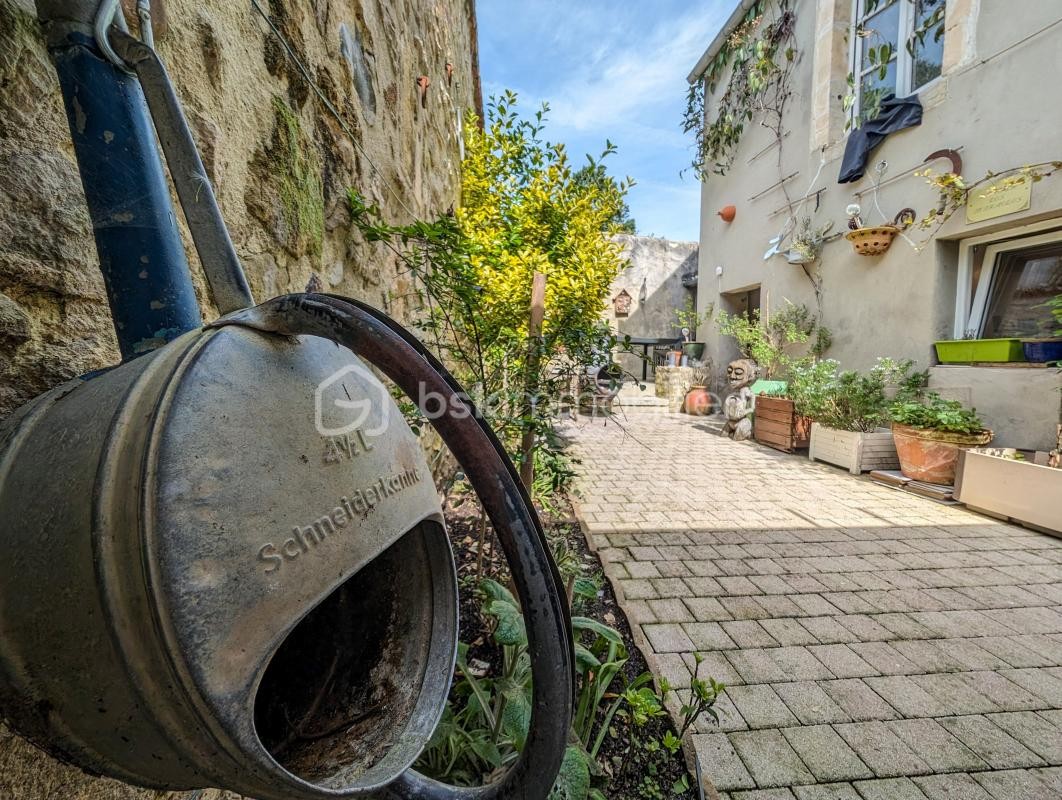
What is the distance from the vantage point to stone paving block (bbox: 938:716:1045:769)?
1345 mm

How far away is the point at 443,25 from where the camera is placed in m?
2.96

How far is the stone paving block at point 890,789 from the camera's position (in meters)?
1.24

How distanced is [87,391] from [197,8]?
2.43 feet

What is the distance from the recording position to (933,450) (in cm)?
367

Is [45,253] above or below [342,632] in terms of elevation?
above

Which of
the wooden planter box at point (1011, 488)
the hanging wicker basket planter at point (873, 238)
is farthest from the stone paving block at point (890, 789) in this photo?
the hanging wicker basket planter at point (873, 238)

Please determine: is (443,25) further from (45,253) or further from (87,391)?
(87,391)

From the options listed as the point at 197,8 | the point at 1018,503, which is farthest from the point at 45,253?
the point at 1018,503

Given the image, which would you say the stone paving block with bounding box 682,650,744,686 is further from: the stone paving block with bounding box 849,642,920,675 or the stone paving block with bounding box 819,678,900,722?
the stone paving block with bounding box 849,642,920,675

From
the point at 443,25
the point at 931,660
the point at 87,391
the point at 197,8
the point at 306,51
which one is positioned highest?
the point at 443,25

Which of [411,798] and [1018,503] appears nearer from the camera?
[411,798]

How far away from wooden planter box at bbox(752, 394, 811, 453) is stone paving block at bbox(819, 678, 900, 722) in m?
3.93

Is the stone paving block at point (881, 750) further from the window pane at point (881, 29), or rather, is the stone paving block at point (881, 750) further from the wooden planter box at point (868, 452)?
the window pane at point (881, 29)

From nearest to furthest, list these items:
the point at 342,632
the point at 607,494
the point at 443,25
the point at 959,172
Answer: the point at 342,632 < the point at 443,25 < the point at 607,494 < the point at 959,172
